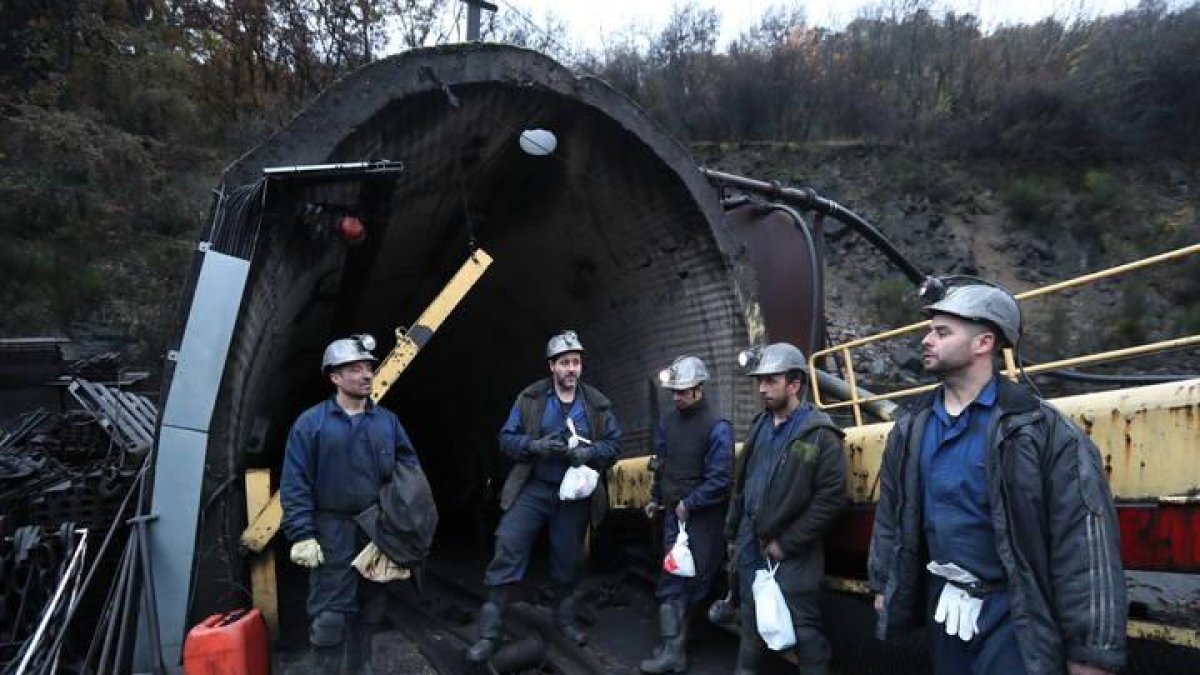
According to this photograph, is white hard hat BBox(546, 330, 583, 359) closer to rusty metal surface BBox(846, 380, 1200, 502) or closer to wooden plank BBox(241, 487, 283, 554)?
wooden plank BBox(241, 487, 283, 554)

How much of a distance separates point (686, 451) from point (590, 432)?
0.60m

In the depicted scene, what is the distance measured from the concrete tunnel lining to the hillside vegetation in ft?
24.8

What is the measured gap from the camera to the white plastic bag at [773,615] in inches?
150

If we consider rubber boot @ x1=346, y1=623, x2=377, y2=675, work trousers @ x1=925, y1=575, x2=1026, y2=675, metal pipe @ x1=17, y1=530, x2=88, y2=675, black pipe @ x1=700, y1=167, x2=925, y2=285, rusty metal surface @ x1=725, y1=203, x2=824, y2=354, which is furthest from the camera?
black pipe @ x1=700, y1=167, x2=925, y2=285

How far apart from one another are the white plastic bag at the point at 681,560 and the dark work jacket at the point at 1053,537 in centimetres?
229

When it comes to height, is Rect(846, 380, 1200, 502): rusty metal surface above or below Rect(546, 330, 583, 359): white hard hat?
below

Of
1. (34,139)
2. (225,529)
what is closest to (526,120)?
(225,529)

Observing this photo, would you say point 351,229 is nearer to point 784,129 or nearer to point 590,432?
point 590,432

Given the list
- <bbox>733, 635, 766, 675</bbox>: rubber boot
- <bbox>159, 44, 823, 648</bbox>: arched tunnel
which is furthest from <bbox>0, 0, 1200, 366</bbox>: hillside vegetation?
<bbox>733, 635, 766, 675</bbox>: rubber boot

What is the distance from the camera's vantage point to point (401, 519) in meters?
4.12

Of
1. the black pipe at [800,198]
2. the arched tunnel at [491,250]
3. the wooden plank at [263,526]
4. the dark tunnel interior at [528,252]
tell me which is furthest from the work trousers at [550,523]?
the black pipe at [800,198]

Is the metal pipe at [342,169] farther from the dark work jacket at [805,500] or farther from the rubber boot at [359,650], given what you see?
the dark work jacket at [805,500]

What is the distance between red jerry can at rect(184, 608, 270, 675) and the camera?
12.4 ft

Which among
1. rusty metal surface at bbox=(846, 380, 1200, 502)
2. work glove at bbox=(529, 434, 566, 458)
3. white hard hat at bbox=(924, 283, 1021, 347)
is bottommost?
work glove at bbox=(529, 434, 566, 458)
